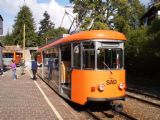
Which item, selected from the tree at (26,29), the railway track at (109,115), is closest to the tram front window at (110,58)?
the railway track at (109,115)

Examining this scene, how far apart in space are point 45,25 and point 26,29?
29858mm

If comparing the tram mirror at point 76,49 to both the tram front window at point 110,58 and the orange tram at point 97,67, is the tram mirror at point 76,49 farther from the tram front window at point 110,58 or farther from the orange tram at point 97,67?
the tram front window at point 110,58

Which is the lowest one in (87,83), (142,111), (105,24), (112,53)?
(142,111)

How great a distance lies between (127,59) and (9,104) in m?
24.2

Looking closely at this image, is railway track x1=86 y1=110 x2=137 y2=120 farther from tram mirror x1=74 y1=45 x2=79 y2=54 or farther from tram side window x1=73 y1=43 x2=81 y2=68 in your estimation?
tram mirror x1=74 y1=45 x2=79 y2=54

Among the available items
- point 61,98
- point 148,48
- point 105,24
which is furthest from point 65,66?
point 105,24

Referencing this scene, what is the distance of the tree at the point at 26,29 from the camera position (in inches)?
4333

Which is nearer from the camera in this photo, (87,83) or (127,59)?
(87,83)

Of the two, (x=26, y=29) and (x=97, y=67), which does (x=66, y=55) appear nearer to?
(x=97, y=67)

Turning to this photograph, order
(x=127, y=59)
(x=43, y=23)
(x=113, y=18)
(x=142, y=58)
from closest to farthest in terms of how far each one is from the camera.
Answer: (x=142, y=58)
(x=127, y=59)
(x=113, y=18)
(x=43, y=23)

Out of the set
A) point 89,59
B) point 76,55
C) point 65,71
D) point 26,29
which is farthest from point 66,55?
point 26,29

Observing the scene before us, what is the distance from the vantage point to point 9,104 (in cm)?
1495

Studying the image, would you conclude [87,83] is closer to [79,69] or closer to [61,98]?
[79,69]

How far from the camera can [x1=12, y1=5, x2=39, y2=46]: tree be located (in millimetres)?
110062
